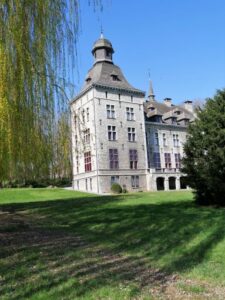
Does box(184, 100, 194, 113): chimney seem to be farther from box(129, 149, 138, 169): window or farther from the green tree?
the green tree

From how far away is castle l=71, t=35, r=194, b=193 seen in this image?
124 feet

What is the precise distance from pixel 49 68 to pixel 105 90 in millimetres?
33500

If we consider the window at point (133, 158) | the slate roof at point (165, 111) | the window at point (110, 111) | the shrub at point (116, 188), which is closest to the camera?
the shrub at point (116, 188)

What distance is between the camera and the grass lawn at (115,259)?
471 centimetres

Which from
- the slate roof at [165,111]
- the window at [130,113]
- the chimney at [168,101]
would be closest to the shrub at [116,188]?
the window at [130,113]

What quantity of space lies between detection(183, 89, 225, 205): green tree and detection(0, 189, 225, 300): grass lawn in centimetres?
412

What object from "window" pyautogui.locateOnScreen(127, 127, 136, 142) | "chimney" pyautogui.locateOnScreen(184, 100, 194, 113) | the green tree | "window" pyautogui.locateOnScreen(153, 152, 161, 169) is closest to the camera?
the green tree

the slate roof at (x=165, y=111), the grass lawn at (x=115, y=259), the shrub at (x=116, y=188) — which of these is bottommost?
the grass lawn at (x=115, y=259)

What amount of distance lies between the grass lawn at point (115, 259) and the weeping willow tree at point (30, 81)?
162cm

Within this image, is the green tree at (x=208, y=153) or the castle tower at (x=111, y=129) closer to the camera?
the green tree at (x=208, y=153)

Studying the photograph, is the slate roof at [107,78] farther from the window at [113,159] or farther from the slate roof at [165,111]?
the window at [113,159]

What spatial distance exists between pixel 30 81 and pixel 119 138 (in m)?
34.1

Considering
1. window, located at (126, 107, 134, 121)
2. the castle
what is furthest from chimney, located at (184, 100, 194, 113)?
window, located at (126, 107, 134, 121)

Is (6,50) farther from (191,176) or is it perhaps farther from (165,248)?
(191,176)
